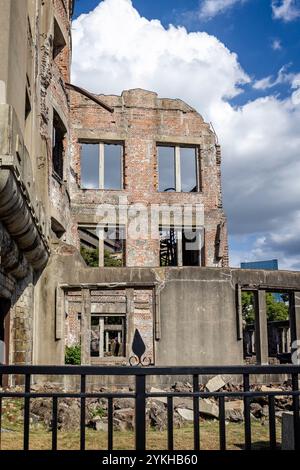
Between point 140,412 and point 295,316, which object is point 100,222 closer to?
point 295,316

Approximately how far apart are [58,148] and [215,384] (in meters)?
10.8

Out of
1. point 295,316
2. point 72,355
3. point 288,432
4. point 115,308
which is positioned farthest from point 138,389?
point 115,308

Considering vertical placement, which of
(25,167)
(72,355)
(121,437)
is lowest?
(121,437)

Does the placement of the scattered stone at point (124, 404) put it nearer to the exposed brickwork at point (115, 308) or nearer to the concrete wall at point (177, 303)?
the concrete wall at point (177, 303)

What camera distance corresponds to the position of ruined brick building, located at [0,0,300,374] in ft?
29.7

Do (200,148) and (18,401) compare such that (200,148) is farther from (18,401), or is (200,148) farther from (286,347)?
(18,401)

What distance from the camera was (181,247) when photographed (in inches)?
832

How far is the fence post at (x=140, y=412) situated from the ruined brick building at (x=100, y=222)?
13.2ft

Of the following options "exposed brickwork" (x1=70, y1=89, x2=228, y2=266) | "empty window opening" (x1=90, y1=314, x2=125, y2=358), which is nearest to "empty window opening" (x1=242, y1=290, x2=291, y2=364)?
"exposed brickwork" (x1=70, y1=89, x2=228, y2=266)

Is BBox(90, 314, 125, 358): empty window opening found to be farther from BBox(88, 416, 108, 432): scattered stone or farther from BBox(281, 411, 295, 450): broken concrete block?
BBox(281, 411, 295, 450): broken concrete block

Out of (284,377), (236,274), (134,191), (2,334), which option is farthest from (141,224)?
(2,334)

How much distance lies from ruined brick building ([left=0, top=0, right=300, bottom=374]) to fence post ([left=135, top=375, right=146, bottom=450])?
403 cm

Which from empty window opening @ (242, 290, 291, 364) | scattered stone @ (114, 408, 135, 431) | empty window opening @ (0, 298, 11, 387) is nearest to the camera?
scattered stone @ (114, 408, 135, 431)

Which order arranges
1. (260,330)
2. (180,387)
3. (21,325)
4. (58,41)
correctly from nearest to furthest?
(21,325) → (180,387) → (260,330) → (58,41)
